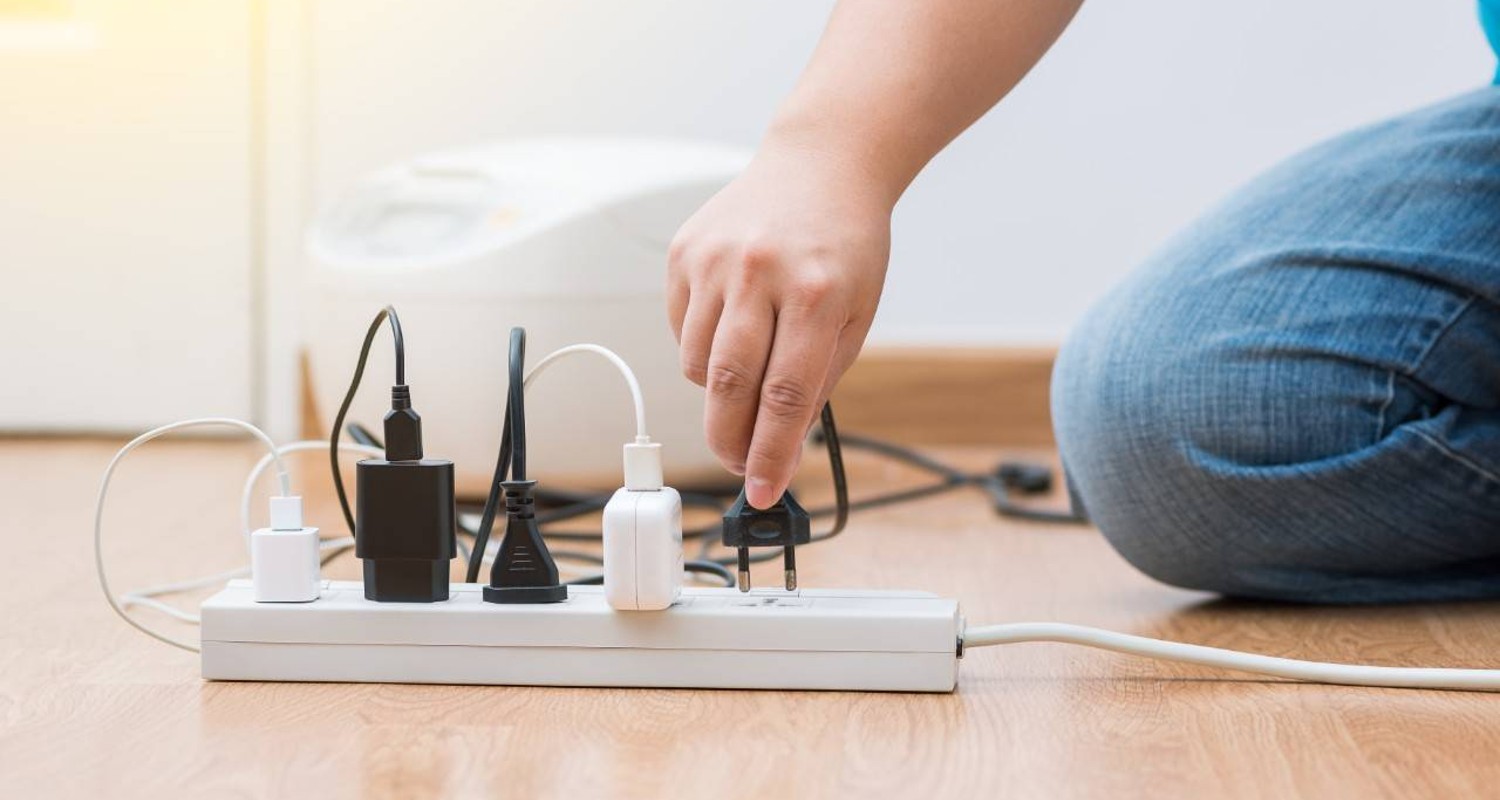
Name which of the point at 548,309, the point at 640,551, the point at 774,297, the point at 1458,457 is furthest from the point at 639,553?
the point at 548,309

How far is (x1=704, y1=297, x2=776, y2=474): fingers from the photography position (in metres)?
0.57

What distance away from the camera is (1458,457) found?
2.73 feet

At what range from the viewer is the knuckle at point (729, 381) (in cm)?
58

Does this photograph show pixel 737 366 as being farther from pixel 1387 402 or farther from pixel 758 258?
pixel 1387 402

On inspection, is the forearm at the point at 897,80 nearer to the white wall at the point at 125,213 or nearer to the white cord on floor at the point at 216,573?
the white cord on floor at the point at 216,573

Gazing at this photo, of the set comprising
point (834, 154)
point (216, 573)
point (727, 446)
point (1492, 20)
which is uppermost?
point (1492, 20)

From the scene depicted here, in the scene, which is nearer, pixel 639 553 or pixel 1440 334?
pixel 639 553

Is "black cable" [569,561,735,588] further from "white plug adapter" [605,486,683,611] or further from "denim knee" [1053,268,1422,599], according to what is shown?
"denim knee" [1053,268,1422,599]

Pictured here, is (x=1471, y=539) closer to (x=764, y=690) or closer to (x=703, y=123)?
(x=764, y=690)

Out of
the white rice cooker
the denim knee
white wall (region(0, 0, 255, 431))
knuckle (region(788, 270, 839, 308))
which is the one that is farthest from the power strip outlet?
white wall (region(0, 0, 255, 431))

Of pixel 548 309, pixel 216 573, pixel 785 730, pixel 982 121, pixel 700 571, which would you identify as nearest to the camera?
pixel 785 730

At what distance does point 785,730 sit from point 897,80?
0.89ft

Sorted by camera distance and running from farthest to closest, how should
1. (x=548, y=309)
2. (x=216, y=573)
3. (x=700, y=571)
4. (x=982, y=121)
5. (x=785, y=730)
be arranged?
(x=982, y=121) → (x=548, y=309) → (x=216, y=573) → (x=700, y=571) → (x=785, y=730)

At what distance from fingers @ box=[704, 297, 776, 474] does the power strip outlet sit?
0.08 meters
